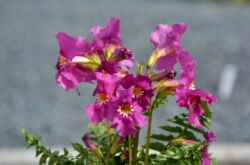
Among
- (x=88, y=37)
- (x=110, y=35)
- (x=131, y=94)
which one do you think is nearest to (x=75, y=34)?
(x=88, y=37)

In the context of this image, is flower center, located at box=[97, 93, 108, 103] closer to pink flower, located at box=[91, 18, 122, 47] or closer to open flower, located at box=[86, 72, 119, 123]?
open flower, located at box=[86, 72, 119, 123]

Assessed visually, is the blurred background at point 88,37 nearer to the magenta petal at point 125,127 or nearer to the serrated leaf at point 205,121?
the serrated leaf at point 205,121

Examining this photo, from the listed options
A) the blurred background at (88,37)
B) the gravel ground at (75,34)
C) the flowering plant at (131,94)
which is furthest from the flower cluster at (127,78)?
the gravel ground at (75,34)

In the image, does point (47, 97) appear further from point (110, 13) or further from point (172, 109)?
point (110, 13)

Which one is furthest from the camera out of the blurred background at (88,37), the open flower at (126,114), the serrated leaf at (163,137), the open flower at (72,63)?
the blurred background at (88,37)

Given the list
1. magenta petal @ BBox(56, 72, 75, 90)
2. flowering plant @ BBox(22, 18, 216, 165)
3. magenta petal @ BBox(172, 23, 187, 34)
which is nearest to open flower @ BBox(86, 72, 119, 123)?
flowering plant @ BBox(22, 18, 216, 165)

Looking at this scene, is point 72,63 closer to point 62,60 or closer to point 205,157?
point 62,60

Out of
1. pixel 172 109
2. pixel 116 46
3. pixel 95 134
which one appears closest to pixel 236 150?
pixel 172 109
